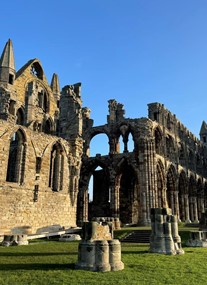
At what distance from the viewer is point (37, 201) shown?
1698cm

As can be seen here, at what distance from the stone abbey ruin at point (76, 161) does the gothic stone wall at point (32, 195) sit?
0.05 meters

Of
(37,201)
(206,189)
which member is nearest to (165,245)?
(37,201)

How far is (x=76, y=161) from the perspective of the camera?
2084 centimetres

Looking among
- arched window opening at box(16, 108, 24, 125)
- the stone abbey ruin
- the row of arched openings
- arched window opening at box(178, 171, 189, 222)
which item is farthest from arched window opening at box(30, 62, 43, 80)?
arched window opening at box(178, 171, 189, 222)

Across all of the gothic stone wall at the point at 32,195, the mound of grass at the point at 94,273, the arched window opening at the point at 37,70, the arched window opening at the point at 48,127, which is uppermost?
the arched window opening at the point at 37,70

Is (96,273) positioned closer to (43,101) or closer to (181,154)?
(43,101)

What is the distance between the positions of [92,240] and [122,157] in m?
21.3

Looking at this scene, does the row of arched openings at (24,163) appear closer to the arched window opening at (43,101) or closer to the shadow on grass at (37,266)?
the shadow on grass at (37,266)

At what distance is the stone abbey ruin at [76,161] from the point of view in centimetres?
1667

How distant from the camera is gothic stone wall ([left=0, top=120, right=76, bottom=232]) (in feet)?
50.2

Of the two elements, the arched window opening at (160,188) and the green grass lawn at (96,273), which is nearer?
the green grass lawn at (96,273)

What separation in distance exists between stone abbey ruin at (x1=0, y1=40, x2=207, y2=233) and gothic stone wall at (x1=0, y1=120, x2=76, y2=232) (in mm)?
52

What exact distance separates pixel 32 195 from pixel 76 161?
491 cm

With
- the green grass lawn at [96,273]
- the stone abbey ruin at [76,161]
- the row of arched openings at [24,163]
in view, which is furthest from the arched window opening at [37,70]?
the green grass lawn at [96,273]
